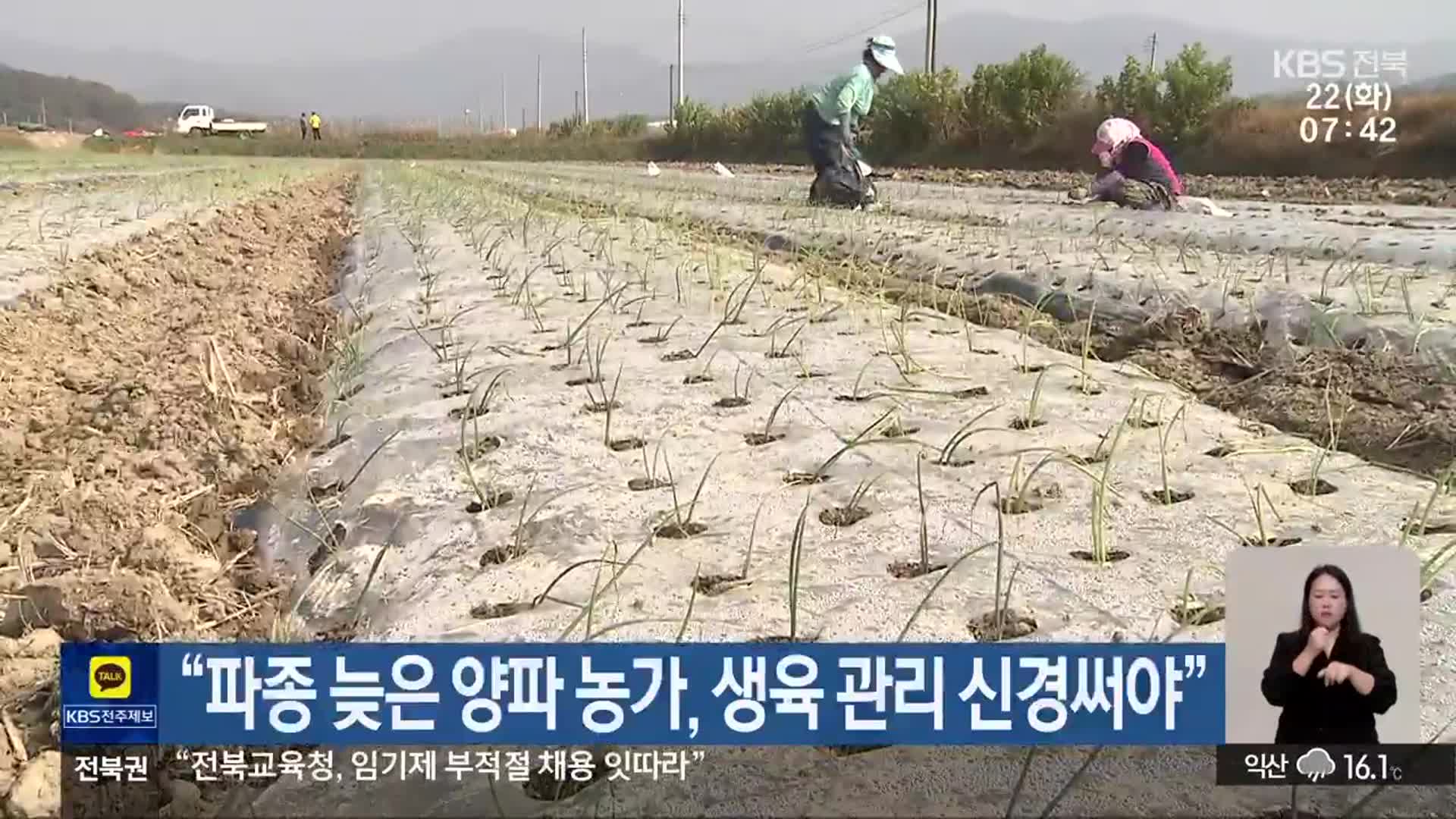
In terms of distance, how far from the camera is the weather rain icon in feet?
3.09

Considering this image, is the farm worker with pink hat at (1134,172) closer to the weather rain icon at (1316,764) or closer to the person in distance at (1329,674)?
the person in distance at (1329,674)

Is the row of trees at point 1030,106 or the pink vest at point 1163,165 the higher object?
the row of trees at point 1030,106

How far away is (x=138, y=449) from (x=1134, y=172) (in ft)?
22.2

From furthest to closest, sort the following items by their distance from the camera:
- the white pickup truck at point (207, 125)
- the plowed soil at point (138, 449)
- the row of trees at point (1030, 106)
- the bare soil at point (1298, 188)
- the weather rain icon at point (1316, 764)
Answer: the white pickup truck at point (207, 125) → the row of trees at point (1030, 106) → the bare soil at point (1298, 188) → the plowed soil at point (138, 449) → the weather rain icon at point (1316, 764)

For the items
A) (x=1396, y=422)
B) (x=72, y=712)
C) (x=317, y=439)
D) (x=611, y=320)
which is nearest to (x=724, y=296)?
(x=611, y=320)

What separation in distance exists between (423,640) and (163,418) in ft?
4.74

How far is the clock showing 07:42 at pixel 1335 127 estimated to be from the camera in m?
12.9

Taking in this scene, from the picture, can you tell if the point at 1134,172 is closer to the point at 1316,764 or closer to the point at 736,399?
the point at 736,399

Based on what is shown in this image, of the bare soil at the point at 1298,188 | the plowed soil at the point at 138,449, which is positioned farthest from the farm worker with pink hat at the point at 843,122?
the plowed soil at the point at 138,449

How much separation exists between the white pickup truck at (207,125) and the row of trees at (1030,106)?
3051 centimetres

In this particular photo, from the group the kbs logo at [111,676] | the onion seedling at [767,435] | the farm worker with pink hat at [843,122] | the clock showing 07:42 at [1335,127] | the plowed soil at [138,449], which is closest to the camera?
the kbs logo at [111,676]

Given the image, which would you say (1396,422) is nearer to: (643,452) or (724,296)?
(643,452)

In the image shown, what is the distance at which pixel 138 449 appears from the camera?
218cm

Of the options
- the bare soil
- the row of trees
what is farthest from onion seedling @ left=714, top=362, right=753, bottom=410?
the row of trees
